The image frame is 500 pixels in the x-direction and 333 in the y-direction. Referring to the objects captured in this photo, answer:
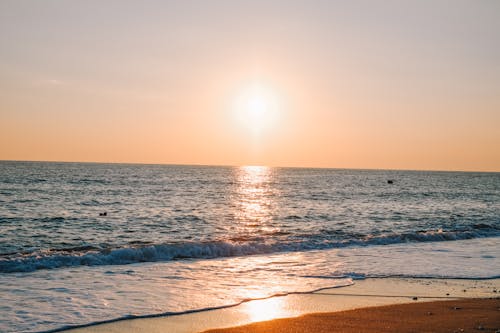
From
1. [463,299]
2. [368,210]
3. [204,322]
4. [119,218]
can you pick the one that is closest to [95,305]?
[204,322]

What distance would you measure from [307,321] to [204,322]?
7.54 ft

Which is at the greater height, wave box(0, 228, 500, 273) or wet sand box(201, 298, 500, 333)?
wet sand box(201, 298, 500, 333)

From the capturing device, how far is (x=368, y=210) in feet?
154

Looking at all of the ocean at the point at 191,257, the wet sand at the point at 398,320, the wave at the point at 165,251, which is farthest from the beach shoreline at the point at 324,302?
the wave at the point at 165,251

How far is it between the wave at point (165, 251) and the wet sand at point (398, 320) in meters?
11.0

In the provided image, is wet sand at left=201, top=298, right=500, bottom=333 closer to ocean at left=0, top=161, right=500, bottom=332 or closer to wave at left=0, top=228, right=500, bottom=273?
ocean at left=0, top=161, right=500, bottom=332

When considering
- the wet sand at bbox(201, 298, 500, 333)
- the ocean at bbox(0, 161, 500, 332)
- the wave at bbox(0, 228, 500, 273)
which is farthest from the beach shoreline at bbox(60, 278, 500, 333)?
the wave at bbox(0, 228, 500, 273)

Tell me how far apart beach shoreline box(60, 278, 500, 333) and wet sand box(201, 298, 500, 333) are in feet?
0.98

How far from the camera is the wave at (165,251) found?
1823 centimetres

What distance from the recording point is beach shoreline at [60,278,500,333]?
10312 millimetres

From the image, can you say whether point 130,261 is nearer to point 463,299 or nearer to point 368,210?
point 463,299

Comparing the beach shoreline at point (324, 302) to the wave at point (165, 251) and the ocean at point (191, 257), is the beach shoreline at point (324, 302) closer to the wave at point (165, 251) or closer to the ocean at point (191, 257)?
the ocean at point (191, 257)

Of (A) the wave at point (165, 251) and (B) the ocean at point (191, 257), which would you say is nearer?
(B) the ocean at point (191, 257)

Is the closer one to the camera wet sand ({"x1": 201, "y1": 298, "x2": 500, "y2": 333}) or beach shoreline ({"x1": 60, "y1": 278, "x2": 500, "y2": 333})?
wet sand ({"x1": 201, "y1": 298, "x2": 500, "y2": 333})
